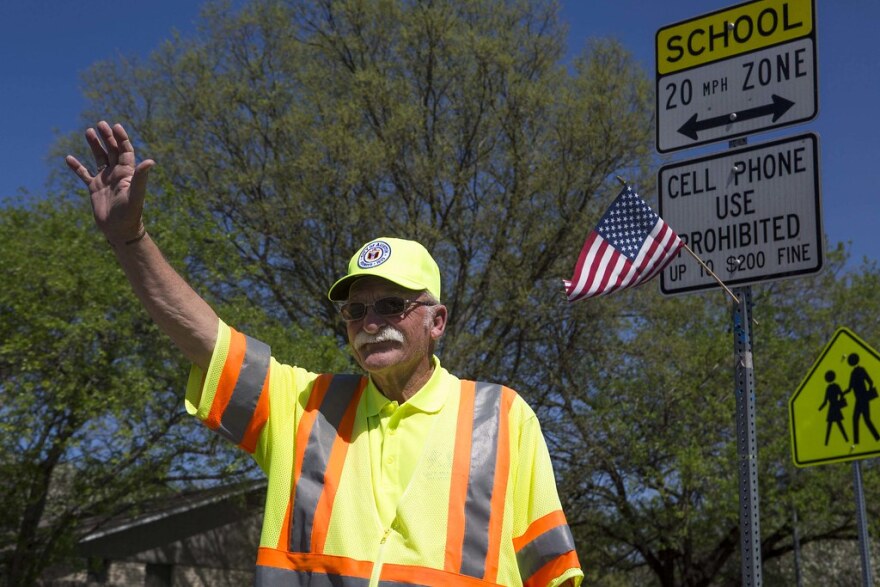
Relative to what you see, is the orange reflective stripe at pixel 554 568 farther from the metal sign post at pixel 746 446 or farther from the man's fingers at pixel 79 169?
the metal sign post at pixel 746 446

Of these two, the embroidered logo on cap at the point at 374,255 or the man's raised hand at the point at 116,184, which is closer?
the man's raised hand at the point at 116,184

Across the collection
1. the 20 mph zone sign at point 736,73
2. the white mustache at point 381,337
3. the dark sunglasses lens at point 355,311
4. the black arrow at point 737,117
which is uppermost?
the 20 mph zone sign at point 736,73

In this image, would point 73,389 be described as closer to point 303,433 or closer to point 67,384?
point 67,384

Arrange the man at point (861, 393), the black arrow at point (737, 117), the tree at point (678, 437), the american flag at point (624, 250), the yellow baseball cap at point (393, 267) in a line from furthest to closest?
the tree at point (678, 437) < the man at point (861, 393) < the american flag at point (624, 250) < the black arrow at point (737, 117) < the yellow baseball cap at point (393, 267)

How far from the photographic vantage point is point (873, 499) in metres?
21.1

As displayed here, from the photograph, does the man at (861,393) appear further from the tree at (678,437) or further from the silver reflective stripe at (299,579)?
the tree at (678,437)

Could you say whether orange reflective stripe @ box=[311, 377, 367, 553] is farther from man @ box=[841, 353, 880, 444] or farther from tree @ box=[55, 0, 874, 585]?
tree @ box=[55, 0, 874, 585]

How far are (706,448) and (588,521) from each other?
2.92m

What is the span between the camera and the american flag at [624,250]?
5.24 m

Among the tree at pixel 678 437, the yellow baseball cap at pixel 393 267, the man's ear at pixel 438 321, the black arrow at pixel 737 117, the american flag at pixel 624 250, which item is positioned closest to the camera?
the yellow baseball cap at pixel 393 267

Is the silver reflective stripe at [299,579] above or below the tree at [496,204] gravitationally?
below

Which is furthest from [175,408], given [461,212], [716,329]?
[716,329]

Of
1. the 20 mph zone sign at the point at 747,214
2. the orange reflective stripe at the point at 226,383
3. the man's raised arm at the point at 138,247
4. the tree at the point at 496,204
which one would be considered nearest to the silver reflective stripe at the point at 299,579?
the orange reflective stripe at the point at 226,383

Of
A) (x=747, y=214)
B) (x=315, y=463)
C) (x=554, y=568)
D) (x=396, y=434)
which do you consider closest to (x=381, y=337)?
(x=396, y=434)
